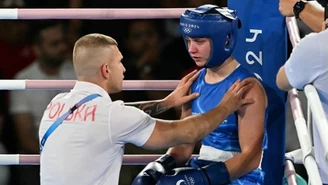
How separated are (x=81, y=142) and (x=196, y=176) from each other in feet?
1.40

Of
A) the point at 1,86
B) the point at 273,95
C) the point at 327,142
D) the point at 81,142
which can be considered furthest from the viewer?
the point at 1,86

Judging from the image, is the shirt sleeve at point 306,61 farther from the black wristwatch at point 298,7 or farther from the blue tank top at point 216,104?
the blue tank top at point 216,104

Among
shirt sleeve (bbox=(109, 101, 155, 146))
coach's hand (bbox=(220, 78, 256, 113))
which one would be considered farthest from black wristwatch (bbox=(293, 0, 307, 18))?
shirt sleeve (bbox=(109, 101, 155, 146))

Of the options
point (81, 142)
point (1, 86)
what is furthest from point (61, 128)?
point (1, 86)

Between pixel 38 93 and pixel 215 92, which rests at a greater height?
pixel 215 92

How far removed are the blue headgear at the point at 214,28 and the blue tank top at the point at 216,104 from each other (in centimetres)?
8

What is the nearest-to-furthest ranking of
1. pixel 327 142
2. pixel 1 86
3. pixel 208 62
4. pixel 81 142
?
pixel 327 142, pixel 81 142, pixel 208 62, pixel 1 86

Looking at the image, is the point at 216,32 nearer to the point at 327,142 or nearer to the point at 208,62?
the point at 208,62

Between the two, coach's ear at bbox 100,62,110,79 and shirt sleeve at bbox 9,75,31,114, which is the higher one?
coach's ear at bbox 100,62,110,79

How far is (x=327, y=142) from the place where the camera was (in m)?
2.33

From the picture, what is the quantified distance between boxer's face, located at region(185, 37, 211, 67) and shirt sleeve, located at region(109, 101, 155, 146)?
1.05 ft

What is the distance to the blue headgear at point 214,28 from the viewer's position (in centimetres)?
295

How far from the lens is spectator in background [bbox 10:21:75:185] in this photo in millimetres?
4484

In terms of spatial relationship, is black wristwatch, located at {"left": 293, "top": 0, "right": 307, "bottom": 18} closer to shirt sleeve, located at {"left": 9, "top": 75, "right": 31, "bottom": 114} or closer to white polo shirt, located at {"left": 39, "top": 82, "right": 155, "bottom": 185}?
white polo shirt, located at {"left": 39, "top": 82, "right": 155, "bottom": 185}
